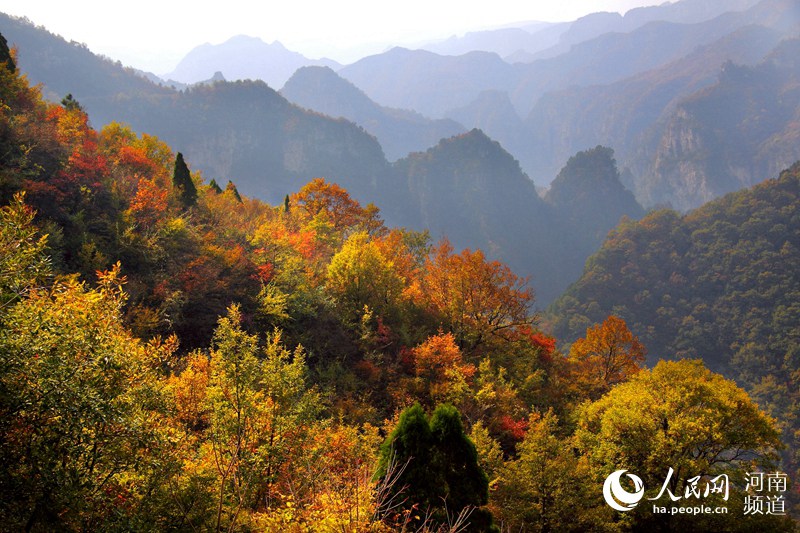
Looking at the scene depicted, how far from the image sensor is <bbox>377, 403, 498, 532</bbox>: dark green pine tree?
1260 cm

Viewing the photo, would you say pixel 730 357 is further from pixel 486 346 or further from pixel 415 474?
pixel 415 474

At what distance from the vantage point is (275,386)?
1189 centimetres

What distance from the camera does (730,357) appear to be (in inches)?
3228

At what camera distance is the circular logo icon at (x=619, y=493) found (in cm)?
1719

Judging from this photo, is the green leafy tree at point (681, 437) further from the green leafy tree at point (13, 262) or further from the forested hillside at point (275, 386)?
the green leafy tree at point (13, 262)

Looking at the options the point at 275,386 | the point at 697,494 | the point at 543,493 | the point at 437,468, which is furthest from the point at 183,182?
the point at 697,494

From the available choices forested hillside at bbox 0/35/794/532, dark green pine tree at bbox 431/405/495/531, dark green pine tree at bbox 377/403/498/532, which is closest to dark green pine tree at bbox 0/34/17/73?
forested hillside at bbox 0/35/794/532

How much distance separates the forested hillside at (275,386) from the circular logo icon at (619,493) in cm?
61

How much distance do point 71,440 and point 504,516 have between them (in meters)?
14.4

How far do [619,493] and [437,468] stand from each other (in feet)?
31.8

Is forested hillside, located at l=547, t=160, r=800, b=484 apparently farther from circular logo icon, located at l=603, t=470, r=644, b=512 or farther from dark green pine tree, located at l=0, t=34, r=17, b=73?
dark green pine tree, located at l=0, t=34, r=17, b=73

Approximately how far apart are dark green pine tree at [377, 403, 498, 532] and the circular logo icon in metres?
6.57

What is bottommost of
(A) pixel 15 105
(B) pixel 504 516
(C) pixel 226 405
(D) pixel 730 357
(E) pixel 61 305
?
(B) pixel 504 516

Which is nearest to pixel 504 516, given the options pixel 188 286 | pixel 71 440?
pixel 71 440
